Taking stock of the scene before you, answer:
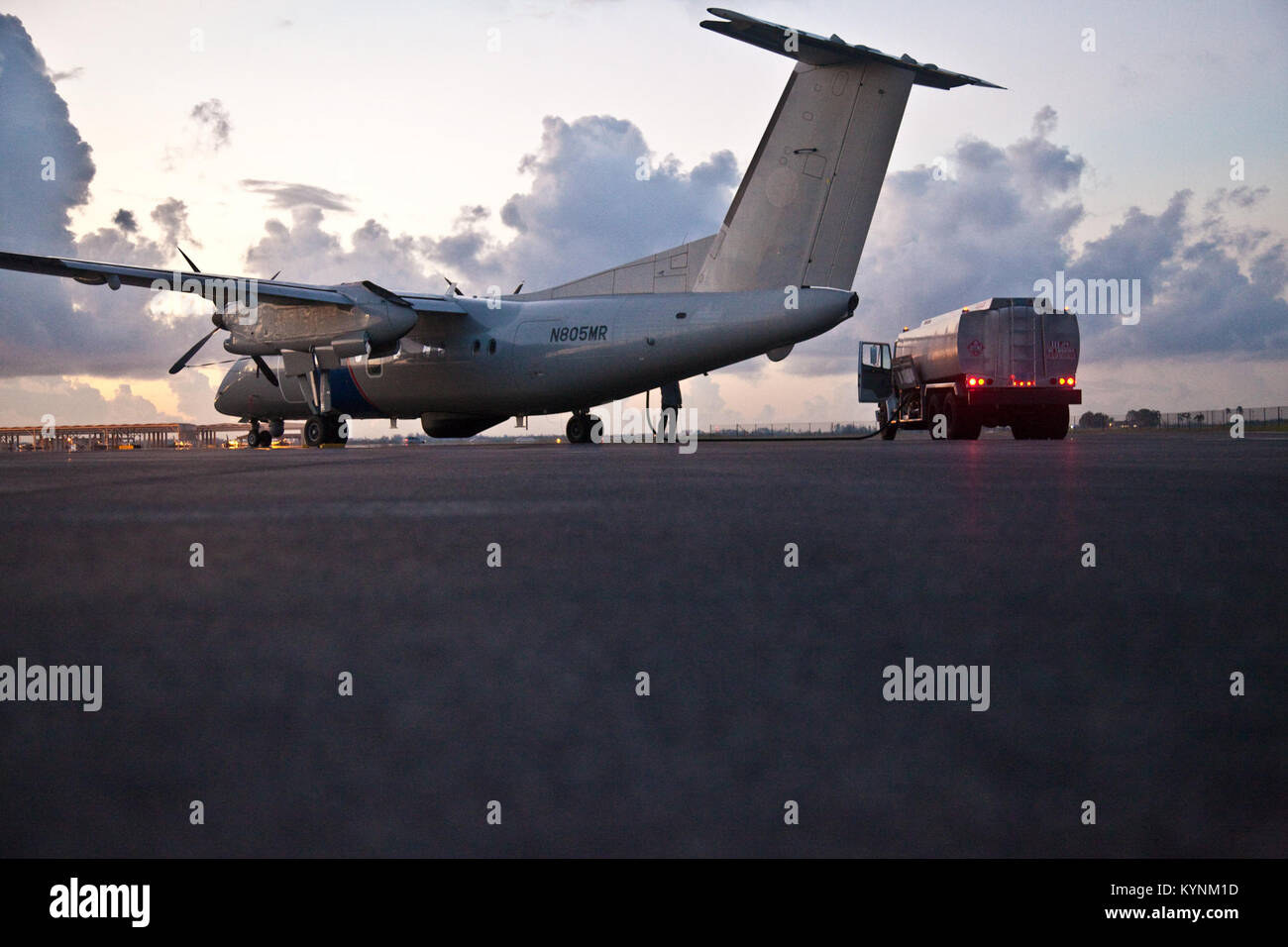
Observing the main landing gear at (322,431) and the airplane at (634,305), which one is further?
the main landing gear at (322,431)

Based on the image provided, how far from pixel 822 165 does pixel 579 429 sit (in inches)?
369

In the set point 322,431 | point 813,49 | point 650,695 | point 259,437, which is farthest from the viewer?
point 259,437

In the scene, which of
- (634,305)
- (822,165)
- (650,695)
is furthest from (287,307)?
(650,695)

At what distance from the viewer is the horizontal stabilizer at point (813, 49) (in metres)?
17.1

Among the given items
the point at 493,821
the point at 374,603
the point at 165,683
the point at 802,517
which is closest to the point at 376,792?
the point at 493,821

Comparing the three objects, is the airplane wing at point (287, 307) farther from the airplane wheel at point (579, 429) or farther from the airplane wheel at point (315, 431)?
the airplane wheel at point (579, 429)

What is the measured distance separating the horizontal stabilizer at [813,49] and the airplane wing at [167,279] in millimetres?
9937

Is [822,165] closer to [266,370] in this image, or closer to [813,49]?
[813,49]

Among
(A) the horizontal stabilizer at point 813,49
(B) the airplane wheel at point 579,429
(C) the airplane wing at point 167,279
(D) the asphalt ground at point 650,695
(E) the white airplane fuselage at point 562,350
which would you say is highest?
(A) the horizontal stabilizer at point 813,49

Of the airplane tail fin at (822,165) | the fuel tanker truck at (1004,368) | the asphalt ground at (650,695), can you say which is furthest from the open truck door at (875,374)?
the asphalt ground at (650,695)

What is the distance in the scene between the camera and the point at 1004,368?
26531 mm

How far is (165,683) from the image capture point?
2.29 m
